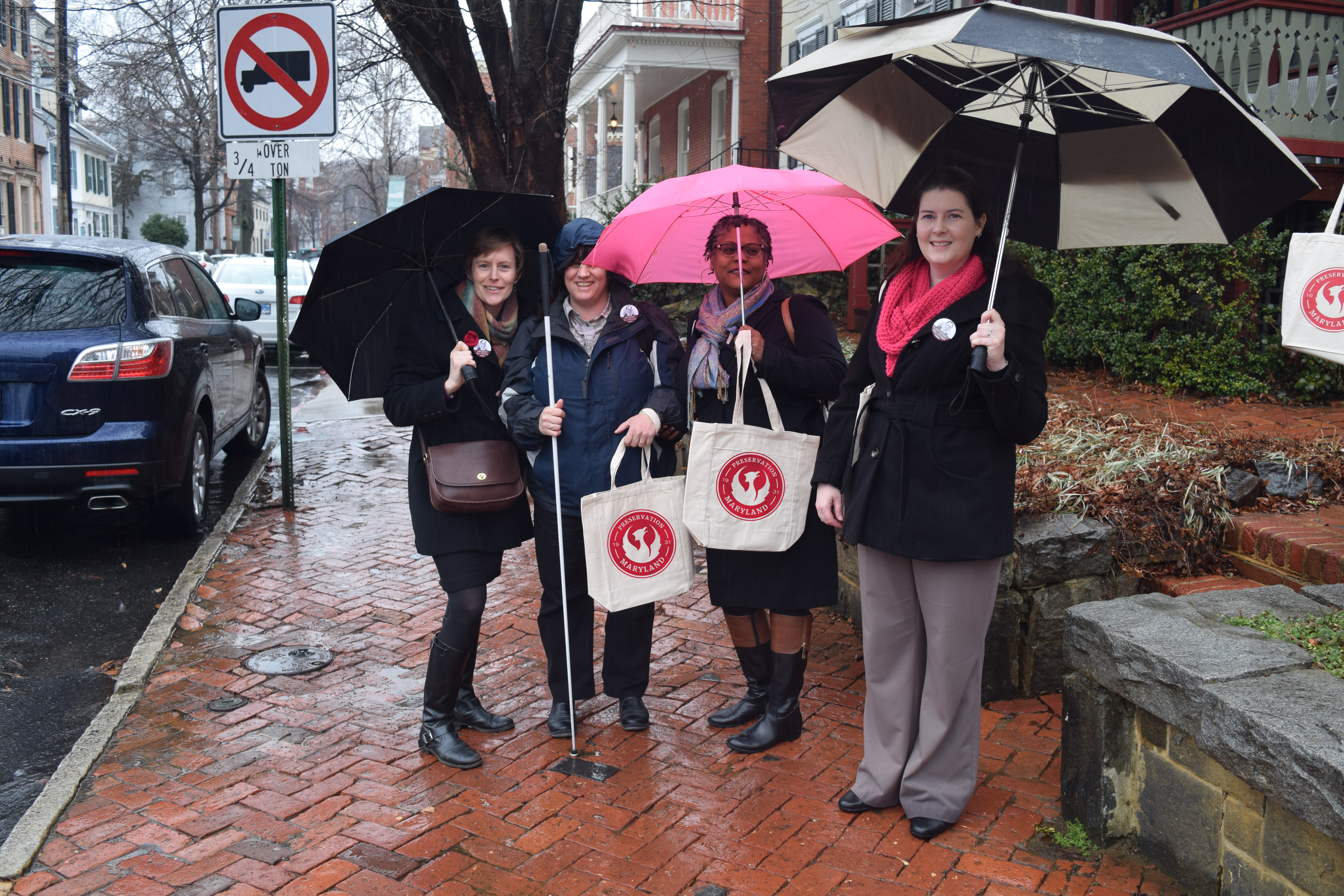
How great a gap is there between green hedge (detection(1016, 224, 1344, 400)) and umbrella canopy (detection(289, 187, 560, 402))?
4.37 meters

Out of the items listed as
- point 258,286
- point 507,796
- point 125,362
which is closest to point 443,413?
point 507,796

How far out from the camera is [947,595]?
3277 millimetres

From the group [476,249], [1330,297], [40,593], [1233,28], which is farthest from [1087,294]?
[40,593]

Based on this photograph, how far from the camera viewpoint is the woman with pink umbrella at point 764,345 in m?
3.83

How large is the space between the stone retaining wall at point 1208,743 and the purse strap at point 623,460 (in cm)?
154

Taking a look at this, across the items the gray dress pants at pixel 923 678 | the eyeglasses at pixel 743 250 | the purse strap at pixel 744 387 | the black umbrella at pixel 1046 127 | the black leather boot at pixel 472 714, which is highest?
the black umbrella at pixel 1046 127

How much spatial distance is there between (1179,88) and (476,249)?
2.40 meters

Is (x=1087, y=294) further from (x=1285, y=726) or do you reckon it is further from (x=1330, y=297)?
(x=1285, y=726)

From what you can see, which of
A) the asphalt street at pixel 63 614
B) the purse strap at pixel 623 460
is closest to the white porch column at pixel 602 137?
the asphalt street at pixel 63 614

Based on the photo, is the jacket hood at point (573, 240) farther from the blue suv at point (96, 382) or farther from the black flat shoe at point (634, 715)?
the blue suv at point (96, 382)

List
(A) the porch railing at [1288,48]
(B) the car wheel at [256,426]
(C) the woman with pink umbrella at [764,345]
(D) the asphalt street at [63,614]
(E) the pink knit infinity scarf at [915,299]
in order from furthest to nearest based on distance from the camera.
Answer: (B) the car wheel at [256,426]
(A) the porch railing at [1288,48]
(D) the asphalt street at [63,614]
(C) the woman with pink umbrella at [764,345]
(E) the pink knit infinity scarf at [915,299]

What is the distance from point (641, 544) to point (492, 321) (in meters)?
1.04

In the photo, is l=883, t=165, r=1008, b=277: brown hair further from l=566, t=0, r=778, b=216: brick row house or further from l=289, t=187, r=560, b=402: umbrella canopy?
l=566, t=0, r=778, b=216: brick row house

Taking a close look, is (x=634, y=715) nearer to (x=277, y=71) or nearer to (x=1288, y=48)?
(x=277, y=71)
